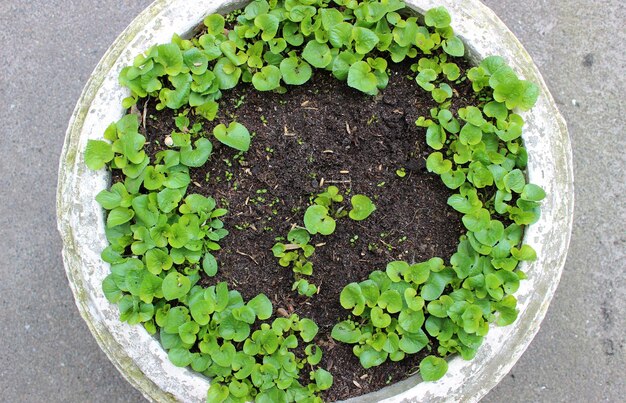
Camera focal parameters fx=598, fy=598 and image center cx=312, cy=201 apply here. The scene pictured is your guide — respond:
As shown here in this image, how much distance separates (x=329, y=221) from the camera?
159cm

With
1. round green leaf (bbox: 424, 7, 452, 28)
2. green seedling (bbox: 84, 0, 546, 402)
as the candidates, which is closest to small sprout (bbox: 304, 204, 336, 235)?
green seedling (bbox: 84, 0, 546, 402)

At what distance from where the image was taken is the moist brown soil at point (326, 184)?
5.41 feet

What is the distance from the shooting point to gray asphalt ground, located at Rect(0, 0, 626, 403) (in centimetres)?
239

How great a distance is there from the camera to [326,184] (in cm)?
167

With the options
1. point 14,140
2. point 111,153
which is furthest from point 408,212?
point 14,140

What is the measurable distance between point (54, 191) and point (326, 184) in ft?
4.39

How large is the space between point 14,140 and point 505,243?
6.47 feet

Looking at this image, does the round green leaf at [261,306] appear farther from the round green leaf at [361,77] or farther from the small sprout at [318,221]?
the round green leaf at [361,77]

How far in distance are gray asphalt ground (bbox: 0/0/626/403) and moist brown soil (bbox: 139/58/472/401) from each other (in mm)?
1015

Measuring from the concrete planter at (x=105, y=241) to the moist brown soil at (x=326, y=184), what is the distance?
14cm

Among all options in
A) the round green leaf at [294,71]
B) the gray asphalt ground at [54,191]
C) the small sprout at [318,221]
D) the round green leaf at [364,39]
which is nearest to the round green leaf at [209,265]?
the small sprout at [318,221]

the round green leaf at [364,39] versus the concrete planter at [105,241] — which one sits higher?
the round green leaf at [364,39]

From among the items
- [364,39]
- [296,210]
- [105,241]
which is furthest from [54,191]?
[364,39]

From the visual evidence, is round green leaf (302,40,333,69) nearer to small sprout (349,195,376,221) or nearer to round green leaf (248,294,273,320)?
small sprout (349,195,376,221)
